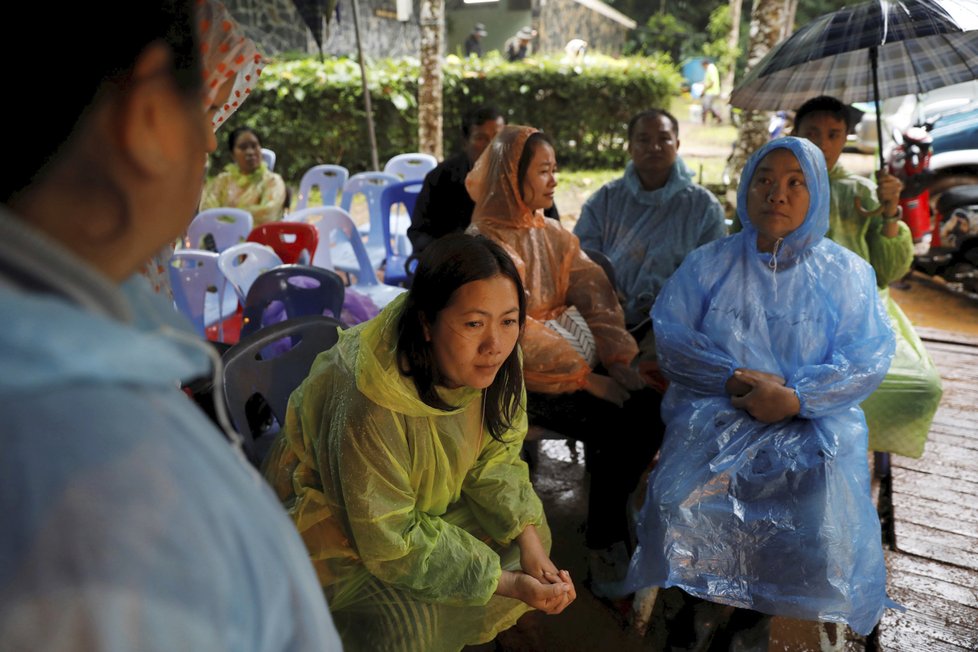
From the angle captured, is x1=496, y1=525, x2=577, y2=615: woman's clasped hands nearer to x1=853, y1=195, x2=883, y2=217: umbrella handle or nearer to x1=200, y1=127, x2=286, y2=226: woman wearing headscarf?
x1=853, y1=195, x2=883, y2=217: umbrella handle

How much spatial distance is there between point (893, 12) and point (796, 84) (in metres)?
0.75

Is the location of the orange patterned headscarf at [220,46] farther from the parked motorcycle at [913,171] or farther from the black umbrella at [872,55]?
the parked motorcycle at [913,171]

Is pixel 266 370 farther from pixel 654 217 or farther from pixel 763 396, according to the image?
pixel 654 217

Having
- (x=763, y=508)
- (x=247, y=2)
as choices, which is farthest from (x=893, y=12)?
(x=247, y=2)

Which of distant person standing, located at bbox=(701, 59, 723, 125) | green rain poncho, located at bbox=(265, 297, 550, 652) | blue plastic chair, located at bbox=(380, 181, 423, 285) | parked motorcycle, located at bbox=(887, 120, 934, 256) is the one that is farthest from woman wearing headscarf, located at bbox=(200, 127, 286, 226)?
distant person standing, located at bbox=(701, 59, 723, 125)

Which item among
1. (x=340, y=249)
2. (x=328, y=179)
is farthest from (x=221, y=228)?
(x=328, y=179)

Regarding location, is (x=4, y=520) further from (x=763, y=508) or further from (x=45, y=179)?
(x=763, y=508)

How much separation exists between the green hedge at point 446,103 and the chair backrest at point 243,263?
23.6 feet

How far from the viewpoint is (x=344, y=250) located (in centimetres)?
473

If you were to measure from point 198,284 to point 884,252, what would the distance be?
329cm

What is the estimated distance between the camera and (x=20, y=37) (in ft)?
1.75

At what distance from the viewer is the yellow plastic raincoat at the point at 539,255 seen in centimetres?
262

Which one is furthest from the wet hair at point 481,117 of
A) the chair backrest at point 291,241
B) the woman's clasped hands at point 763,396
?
the woman's clasped hands at point 763,396

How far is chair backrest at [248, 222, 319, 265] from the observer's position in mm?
3996
